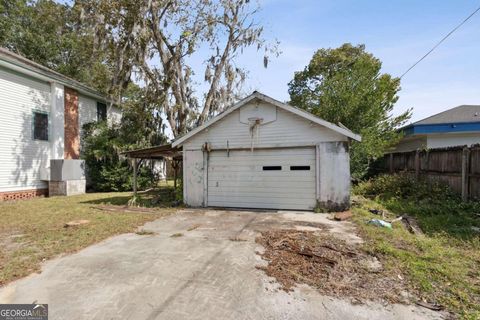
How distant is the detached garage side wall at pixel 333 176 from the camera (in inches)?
364

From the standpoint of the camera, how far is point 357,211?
29.6ft

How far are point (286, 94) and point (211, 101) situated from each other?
37.5 feet

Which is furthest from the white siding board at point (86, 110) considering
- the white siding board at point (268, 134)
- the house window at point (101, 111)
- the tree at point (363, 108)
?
the tree at point (363, 108)

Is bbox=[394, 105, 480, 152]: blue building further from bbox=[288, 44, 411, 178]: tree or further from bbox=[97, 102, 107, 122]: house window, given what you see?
bbox=[97, 102, 107, 122]: house window

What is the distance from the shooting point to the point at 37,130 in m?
13.5

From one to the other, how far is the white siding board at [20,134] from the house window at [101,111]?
12.9 ft

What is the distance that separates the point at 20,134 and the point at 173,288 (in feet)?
41.4

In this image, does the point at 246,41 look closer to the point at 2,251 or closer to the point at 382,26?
the point at 382,26

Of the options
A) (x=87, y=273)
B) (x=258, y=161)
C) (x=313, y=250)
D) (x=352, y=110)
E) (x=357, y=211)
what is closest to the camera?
(x=87, y=273)

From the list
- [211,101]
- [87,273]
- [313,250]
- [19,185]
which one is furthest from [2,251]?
[211,101]

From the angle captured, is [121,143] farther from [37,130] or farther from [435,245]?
[435,245]

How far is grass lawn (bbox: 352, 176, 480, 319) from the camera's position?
12.1ft

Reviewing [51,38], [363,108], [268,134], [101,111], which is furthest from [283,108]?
[51,38]

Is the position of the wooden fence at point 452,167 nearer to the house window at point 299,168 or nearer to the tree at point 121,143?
the house window at point 299,168
